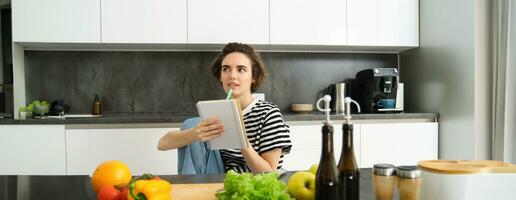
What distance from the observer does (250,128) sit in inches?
61.9

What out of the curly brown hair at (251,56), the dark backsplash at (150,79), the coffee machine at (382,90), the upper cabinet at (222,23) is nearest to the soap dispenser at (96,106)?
the dark backsplash at (150,79)

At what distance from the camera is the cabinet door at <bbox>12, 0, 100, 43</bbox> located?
261 centimetres

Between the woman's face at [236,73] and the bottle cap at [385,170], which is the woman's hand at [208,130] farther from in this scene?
the bottle cap at [385,170]

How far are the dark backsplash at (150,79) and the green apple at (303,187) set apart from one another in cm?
224

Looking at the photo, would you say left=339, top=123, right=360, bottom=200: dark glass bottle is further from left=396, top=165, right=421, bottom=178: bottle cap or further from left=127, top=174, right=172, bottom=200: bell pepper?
left=127, top=174, right=172, bottom=200: bell pepper

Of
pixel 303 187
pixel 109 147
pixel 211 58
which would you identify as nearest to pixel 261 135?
pixel 303 187

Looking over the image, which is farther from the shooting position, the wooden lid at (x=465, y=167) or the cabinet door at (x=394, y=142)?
the cabinet door at (x=394, y=142)

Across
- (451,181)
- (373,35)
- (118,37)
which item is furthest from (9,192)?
(373,35)

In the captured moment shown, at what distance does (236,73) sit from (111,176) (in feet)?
2.51

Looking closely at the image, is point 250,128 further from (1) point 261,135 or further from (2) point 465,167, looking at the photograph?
(2) point 465,167

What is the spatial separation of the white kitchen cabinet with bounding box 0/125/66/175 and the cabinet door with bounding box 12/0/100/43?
64 cm

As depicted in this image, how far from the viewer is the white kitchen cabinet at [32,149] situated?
7.85 ft

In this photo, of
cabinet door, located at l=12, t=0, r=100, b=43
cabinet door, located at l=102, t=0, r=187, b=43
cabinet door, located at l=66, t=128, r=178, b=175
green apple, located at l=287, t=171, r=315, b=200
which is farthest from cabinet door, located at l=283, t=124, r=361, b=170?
green apple, located at l=287, t=171, r=315, b=200

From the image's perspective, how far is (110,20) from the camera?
267 centimetres
